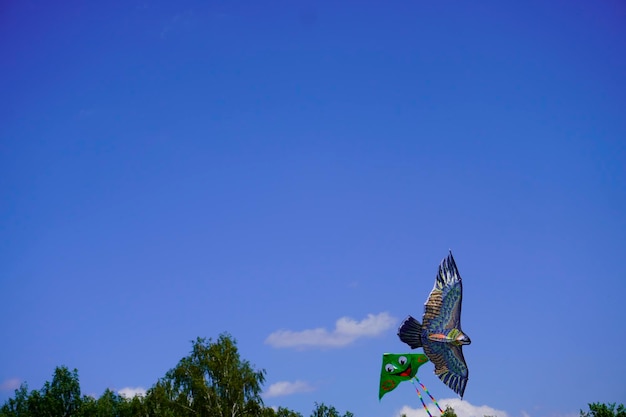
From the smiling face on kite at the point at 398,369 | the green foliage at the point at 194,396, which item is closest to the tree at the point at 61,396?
the green foliage at the point at 194,396

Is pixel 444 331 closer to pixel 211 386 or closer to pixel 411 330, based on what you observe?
pixel 411 330

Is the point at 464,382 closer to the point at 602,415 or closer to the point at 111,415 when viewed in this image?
the point at 602,415

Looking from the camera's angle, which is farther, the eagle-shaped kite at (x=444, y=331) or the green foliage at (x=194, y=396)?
the green foliage at (x=194, y=396)

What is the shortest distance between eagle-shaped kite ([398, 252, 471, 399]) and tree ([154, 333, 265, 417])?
17.3 meters

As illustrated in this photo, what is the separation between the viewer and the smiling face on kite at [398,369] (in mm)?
36719

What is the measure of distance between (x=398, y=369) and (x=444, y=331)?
3.09 m

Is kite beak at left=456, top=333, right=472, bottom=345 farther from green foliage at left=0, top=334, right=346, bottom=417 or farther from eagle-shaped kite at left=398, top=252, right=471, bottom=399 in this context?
green foliage at left=0, top=334, right=346, bottom=417

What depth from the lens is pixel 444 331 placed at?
119ft

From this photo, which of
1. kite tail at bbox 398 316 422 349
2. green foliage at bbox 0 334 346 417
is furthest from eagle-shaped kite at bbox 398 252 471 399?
green foliage at bbox 0 334 346 417

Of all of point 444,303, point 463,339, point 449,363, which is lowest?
point 449,363

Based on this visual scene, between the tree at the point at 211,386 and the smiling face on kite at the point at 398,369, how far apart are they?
15451 mm

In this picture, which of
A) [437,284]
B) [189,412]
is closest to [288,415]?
[189,412]

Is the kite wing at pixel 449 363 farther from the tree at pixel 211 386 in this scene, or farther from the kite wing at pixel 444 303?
the tree at pixel 211 386

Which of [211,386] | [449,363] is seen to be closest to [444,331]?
[449,363]
